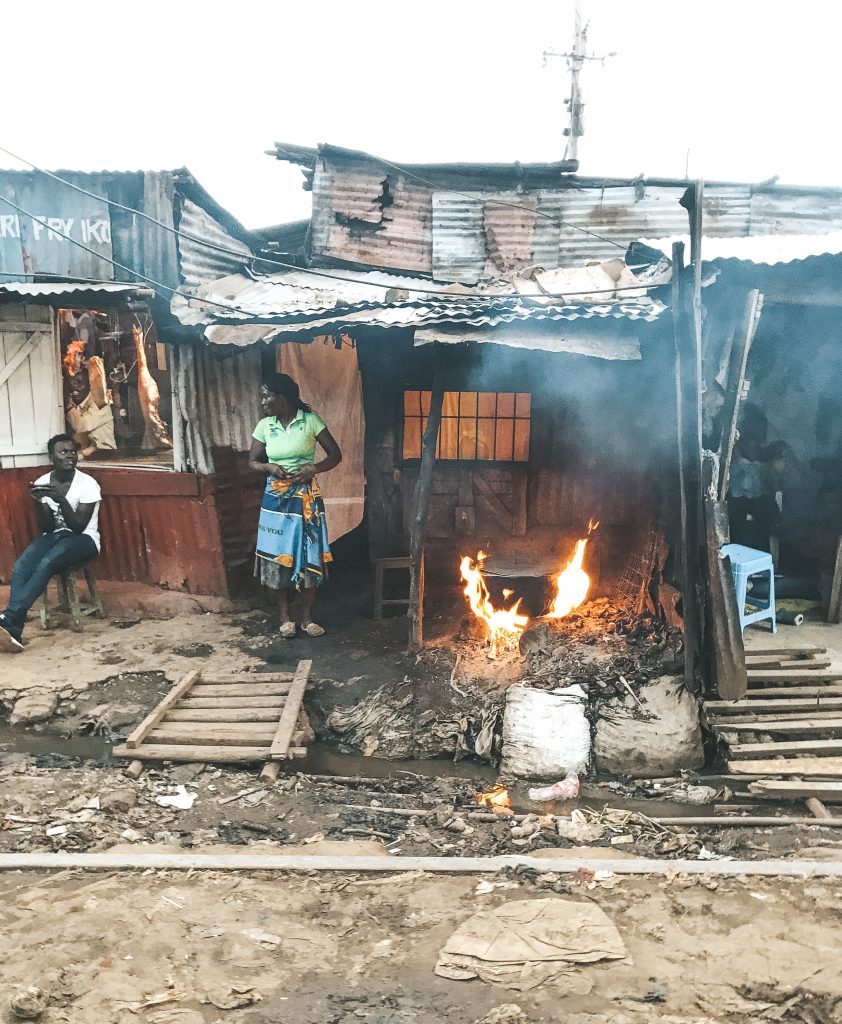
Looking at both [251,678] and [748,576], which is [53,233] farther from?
[748,576]

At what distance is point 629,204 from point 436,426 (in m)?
6.46

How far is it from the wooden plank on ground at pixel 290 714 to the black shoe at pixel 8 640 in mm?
2866

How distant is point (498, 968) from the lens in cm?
322

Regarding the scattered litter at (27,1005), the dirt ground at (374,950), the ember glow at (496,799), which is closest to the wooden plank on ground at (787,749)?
the ember glow at (496,799)

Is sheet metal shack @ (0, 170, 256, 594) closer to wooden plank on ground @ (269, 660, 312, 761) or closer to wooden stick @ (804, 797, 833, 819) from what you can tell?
wooden plank on ground @ (269, 660, 312, 761)

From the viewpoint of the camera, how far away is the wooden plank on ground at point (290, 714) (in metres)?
5.65

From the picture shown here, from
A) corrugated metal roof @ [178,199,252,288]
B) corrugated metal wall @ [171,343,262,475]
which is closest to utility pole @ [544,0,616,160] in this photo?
corrugated metal roof @ [178,199,252,288]

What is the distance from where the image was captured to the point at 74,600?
7.95 metres

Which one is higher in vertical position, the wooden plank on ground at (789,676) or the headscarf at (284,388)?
the headscarf at (284,388)

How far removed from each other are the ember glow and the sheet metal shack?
4354mm

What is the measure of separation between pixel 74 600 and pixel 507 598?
4.74 metres

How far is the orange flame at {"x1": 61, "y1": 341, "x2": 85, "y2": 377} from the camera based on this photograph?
912 cm

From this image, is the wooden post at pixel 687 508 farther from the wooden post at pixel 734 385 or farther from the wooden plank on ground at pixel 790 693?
the wooden plank on ground at pixel 790 693

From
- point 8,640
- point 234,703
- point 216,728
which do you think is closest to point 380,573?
point 234,703
